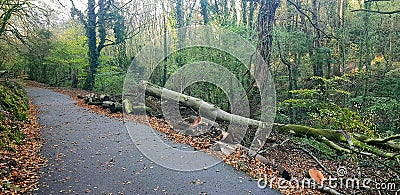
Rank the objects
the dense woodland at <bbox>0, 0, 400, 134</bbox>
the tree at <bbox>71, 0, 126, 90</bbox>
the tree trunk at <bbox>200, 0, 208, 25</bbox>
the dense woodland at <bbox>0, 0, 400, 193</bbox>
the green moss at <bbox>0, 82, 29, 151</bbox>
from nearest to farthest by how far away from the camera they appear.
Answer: the green moss at <bbox>0, 82, 29, 151</bbox> < the dense woodland at <bbox>0, 0, 400, 193</bbox> < the dense woodland at <bbox>0, 0, 400, 134</bbox> < the tree trunk at <bbox>200, 0, 208, 25</bbox> < the tree at <bbox>71, 0, 126, 90</bbox>

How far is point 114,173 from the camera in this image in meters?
5.45

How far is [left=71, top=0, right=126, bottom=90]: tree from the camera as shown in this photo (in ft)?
63.5

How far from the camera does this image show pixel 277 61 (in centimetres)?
1523

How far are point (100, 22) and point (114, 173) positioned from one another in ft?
53.7

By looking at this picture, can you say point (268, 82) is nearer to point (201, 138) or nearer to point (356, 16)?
point (201, 138)

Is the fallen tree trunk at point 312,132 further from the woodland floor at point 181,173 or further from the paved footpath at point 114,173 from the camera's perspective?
the paved footpath at point 114,173

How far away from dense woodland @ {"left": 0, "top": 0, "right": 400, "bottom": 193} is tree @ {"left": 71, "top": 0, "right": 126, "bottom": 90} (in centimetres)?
7

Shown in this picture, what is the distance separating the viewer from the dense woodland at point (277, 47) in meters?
10.3

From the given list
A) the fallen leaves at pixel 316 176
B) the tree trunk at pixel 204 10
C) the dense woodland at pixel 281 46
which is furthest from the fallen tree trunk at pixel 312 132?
the tree trunk at pixel 204 10

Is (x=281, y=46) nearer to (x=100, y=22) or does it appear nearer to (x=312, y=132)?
(x=312, y=132)

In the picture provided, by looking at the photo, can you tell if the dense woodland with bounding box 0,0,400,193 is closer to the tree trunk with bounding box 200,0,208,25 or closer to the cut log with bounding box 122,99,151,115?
the tree trunk with bounding box 200,0,208,25

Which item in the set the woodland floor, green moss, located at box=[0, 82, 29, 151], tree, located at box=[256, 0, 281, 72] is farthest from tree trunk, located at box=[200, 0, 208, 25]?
green moss, located at box=[0, 82, 29, 151]

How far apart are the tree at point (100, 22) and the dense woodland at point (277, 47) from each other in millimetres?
66

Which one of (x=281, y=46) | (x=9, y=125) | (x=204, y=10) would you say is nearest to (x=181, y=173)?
(x=9, y=125)
